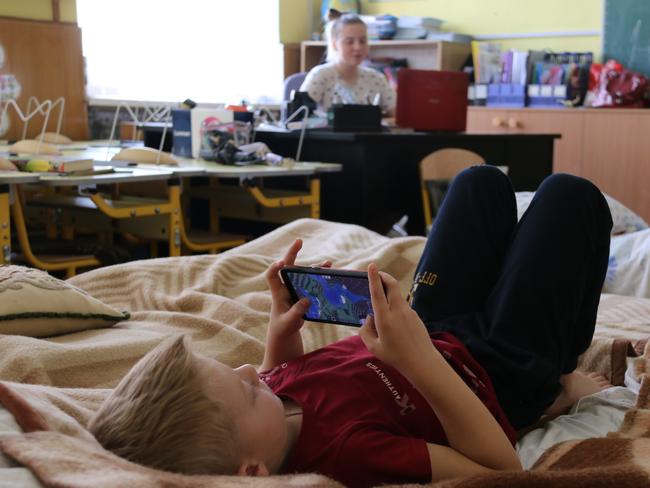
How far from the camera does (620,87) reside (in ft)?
16.6

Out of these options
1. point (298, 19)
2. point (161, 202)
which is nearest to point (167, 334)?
point (161, 202)

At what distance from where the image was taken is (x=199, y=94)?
18.6 feet

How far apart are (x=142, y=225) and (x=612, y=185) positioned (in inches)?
123

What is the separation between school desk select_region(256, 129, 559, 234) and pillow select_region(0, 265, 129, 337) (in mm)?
2024

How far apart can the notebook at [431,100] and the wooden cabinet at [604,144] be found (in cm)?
114

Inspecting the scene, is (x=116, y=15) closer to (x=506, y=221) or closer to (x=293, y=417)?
(x=506, y=221)

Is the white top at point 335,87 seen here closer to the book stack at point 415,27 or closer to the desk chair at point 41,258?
the book stack at point 415,27

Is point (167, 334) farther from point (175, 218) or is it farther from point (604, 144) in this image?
point (604, 144)

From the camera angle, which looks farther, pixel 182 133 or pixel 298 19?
pixel 298 19

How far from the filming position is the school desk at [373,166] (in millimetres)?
3521

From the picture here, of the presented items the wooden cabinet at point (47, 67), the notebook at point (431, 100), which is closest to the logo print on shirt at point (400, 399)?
the notebook at point (431, 100)

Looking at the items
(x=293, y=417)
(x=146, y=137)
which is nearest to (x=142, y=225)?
(x=146, y=137)

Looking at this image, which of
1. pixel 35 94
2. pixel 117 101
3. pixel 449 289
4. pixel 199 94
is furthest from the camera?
pixel 199 94

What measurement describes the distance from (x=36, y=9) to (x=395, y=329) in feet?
15.2
